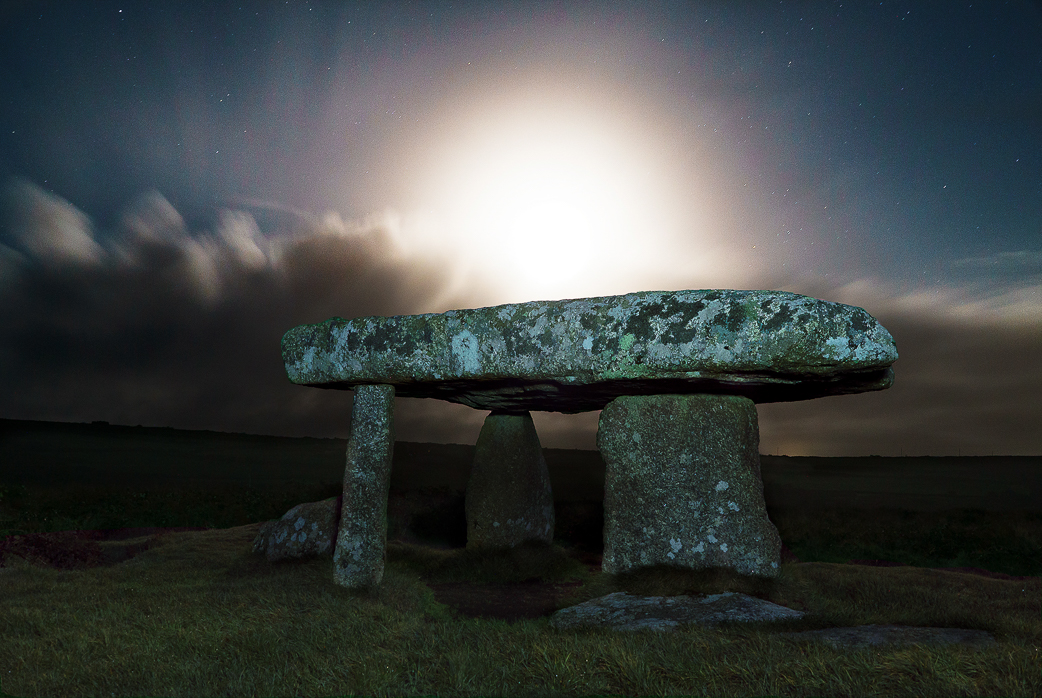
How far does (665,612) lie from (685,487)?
1619 millimetres

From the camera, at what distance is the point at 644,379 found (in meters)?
7.02

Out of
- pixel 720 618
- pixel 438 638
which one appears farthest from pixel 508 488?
pixel 438 638

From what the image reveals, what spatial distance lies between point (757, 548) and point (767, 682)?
3.40m

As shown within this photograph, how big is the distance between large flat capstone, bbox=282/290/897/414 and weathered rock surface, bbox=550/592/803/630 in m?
2.08

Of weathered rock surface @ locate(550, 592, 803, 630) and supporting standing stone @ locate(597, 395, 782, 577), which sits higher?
supporting standing stone @ locate(597, 395, 782, 577)

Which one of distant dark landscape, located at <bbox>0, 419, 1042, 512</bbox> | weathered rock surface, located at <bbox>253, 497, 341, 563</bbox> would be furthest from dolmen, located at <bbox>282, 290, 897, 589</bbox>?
distant dark landscape, located at <bbox>0, 419, 1042, 512</bbox>

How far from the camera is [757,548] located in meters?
7.19

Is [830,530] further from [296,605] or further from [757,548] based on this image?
[296,605]

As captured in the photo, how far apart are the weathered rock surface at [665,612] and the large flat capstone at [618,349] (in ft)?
6.83

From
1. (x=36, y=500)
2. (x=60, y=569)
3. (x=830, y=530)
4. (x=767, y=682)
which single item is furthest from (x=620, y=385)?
(x=36, y=500)

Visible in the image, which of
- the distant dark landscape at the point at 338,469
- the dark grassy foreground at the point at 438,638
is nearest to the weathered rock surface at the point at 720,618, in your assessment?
the dark grassy foreground at the point at 438,638

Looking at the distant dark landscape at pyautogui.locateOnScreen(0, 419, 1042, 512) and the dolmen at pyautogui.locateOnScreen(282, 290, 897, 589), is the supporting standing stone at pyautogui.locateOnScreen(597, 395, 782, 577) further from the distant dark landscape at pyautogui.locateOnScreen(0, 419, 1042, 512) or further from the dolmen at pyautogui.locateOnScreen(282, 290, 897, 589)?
the distant dark landscape at pyautogui.locateOnScreen(0, 419, 1042, 512)

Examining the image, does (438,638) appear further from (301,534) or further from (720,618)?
(301,534)

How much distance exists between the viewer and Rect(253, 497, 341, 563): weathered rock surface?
10203 millimetres
